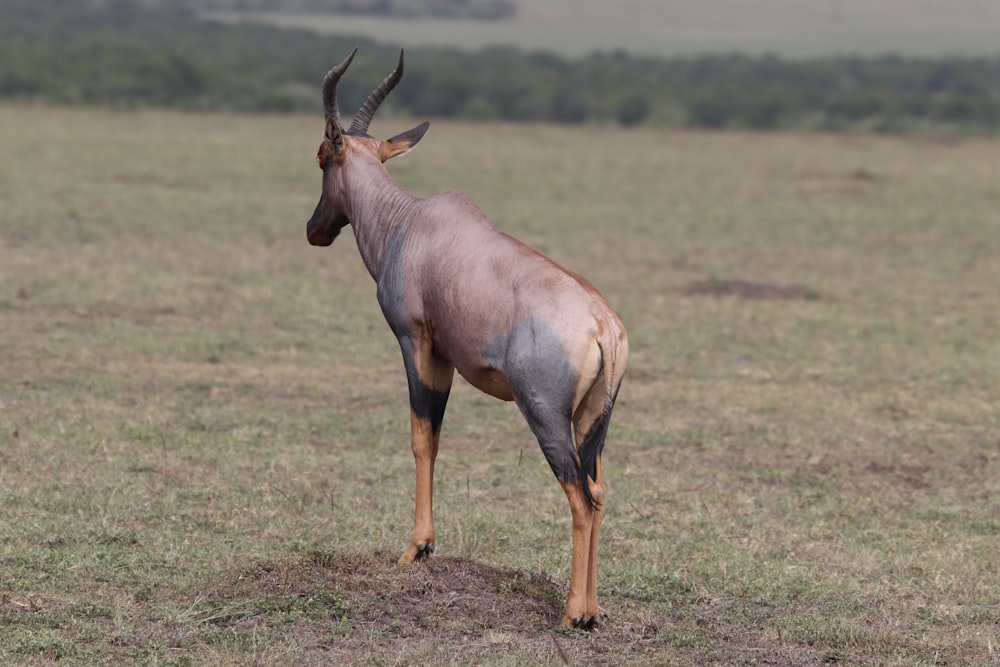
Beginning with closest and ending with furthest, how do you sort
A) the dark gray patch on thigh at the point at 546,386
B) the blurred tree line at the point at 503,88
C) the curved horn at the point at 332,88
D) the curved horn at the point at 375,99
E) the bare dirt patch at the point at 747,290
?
1. the dark gray patch on thigh at the point at 546,386
2. the curved horn at the point at 332,88
3. the curved horn at the point at 375,99
4. the bare dirt patch at the point at 747,290
5. the blurred tree line at the point at 503,88

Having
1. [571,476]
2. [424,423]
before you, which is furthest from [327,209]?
[571,476]

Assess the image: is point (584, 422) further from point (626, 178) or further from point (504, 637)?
point (626, 178)

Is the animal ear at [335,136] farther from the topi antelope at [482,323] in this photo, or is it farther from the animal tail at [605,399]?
the animal tail at [605,399]

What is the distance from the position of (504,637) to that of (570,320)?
1.19m

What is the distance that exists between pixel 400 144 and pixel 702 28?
131 metres

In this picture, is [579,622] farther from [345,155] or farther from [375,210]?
[345,155]

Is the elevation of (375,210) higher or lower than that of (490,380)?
higher

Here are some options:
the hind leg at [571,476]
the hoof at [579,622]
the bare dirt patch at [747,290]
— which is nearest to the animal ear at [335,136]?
the hind leg at [571,476]

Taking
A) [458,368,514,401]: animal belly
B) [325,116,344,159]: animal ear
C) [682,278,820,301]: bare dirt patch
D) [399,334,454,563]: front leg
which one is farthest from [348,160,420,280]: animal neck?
[682,278,820,301]: bare dirt patch

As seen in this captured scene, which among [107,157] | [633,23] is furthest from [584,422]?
[633,23]

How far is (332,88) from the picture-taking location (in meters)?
6.14

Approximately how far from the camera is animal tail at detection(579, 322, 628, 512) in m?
5.46

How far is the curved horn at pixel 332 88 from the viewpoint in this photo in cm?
604

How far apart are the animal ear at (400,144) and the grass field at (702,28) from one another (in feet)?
322
